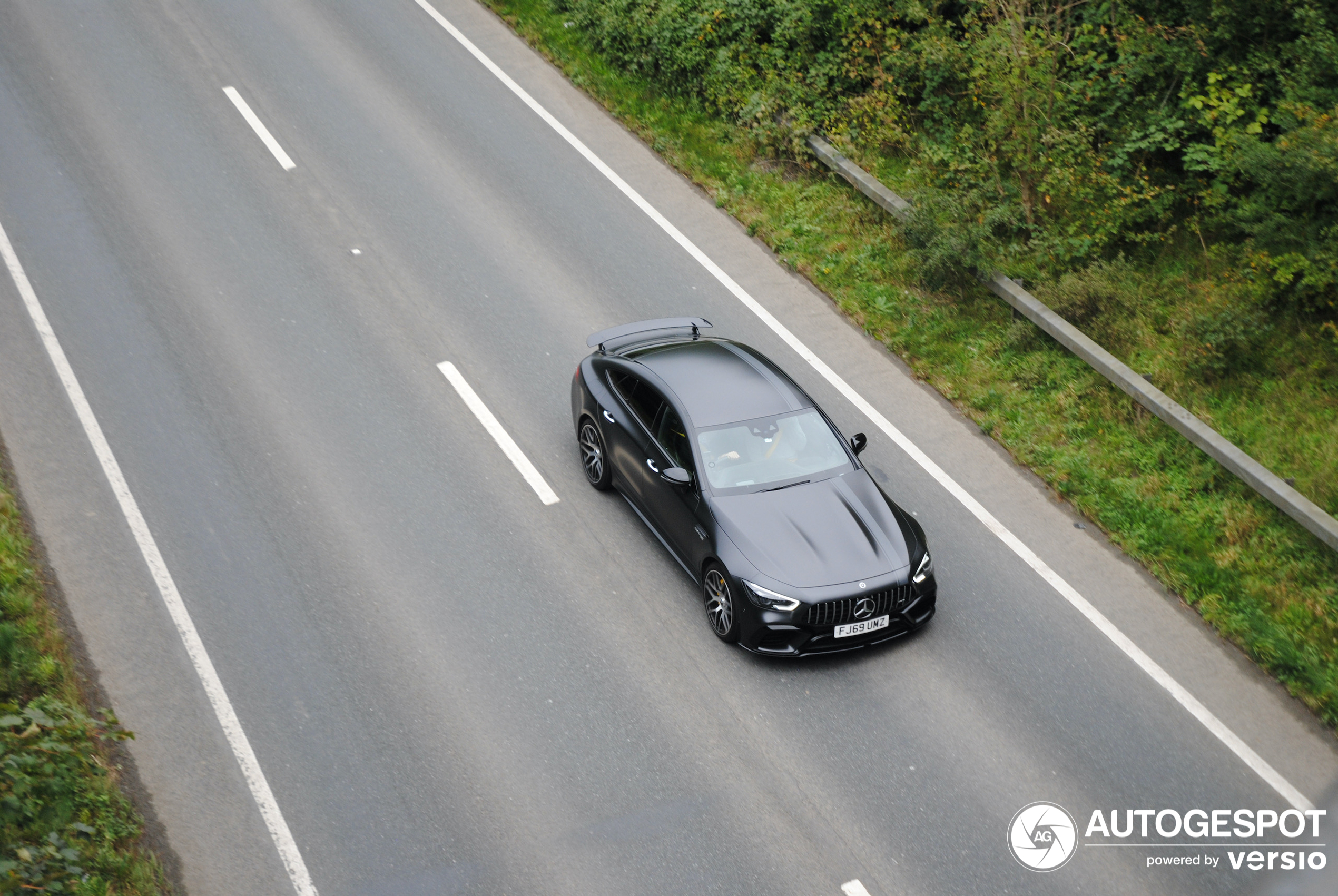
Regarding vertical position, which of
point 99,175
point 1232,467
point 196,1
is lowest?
point 1232,467

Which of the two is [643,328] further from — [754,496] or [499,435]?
[754,496]

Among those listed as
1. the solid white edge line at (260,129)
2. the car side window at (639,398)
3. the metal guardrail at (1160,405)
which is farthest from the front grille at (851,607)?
the solid white edge line at (260,129)

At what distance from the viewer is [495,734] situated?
8.32 m

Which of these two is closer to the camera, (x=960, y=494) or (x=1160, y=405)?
(x=960, y=494)

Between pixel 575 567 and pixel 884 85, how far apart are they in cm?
959

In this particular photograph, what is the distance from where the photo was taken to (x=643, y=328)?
11.5 metres

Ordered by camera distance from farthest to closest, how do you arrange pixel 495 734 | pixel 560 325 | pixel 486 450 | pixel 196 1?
pixel 196 1 < pixel 560 325 < pixel 486 450 < pixel 495 734

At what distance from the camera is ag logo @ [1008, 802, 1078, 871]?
763cm

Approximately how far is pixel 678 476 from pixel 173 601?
446 cm

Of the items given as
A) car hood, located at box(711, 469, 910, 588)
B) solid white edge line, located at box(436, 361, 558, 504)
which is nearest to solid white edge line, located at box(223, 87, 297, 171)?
solid white edge line, located at box(436, 361, 558, 504)

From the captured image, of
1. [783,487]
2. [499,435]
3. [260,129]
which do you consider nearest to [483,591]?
[499,435]

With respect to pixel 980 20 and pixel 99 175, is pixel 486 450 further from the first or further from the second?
pixel 980 20

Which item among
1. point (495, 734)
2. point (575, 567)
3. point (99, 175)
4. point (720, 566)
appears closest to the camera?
point (495, 734)

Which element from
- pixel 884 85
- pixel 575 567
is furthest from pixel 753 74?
pixel 575 567
